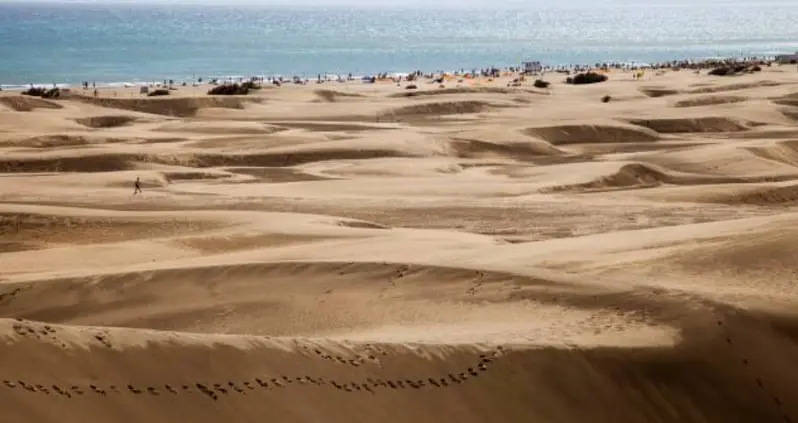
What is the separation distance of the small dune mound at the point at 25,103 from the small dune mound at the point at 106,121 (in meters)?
3.67

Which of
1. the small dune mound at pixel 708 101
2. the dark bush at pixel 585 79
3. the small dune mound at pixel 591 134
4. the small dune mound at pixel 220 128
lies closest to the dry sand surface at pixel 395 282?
the small dune mound at pixel 591 134

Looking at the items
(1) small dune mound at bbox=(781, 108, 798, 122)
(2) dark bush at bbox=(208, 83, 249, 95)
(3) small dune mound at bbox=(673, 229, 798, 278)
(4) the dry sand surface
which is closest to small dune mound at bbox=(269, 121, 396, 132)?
(4) the dry sand surface

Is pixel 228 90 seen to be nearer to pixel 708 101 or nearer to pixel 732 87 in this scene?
pixel 708 101

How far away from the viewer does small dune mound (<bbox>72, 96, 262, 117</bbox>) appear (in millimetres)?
40469

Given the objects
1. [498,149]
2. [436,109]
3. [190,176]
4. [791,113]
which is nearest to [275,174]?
[190,176]

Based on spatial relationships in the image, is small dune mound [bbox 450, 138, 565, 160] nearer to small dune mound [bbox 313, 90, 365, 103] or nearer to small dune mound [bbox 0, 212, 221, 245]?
small dune mound [bbox 0, 212, 221, 245]

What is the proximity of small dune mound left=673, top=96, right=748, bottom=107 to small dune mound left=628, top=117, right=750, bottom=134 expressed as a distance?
695 cm

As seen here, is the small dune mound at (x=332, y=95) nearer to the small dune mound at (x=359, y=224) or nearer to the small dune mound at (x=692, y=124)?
the small dune mound at (x=692, y=124)

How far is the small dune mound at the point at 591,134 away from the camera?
31.0 meters

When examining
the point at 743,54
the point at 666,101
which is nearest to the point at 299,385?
the point at 666,101

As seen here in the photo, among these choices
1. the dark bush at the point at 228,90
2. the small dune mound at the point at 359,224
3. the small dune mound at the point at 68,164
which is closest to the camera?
the small dune mound at the point at 359,224

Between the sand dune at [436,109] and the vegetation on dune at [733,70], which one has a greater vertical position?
the vegetation on dune at [733,70]

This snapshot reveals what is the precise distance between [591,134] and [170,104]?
57.2 ft

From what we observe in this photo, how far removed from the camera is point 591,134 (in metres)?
31.7
